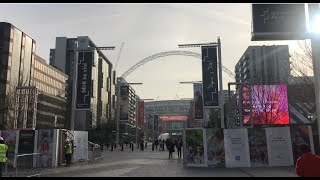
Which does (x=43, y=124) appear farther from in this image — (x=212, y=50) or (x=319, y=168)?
(x=319, y=168)

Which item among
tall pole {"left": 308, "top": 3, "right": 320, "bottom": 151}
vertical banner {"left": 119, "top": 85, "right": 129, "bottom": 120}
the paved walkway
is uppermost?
vertical banner {"left": 119, "top": 85, "right": 129, "bottom": 120}

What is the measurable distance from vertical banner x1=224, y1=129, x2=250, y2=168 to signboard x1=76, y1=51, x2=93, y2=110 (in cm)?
1072

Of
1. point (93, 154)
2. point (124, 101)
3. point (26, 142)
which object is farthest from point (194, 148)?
point (124, 101)

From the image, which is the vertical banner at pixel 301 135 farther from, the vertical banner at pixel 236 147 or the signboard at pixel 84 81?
the signboard at pixel 84 81

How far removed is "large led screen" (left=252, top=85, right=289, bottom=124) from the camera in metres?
54.9

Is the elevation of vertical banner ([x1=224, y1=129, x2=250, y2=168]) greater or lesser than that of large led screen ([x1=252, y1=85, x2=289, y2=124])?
lesser

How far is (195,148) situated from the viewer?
26.3 metres

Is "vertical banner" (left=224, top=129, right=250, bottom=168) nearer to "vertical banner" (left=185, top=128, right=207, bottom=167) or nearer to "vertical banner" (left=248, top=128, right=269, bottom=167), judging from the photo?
"vertical banner" (left=248, top=128, right=269, bottom=167)

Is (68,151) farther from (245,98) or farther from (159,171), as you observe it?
(245,98)

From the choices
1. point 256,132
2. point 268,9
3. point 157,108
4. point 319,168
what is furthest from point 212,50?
point 157,108

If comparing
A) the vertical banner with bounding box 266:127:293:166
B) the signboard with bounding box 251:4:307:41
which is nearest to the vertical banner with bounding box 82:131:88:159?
the vertical banner with bounding box 266:127:293:166

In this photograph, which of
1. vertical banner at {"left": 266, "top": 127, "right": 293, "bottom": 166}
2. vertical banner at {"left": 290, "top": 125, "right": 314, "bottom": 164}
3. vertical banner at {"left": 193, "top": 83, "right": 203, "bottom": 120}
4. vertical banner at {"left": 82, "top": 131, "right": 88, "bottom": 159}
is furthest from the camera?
vertical banner at {"left": 193, "top": 83, "right": 203, "bottom": 120}

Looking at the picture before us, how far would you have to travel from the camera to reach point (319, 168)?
7887 millimetres

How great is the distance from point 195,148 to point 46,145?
9.63 m
